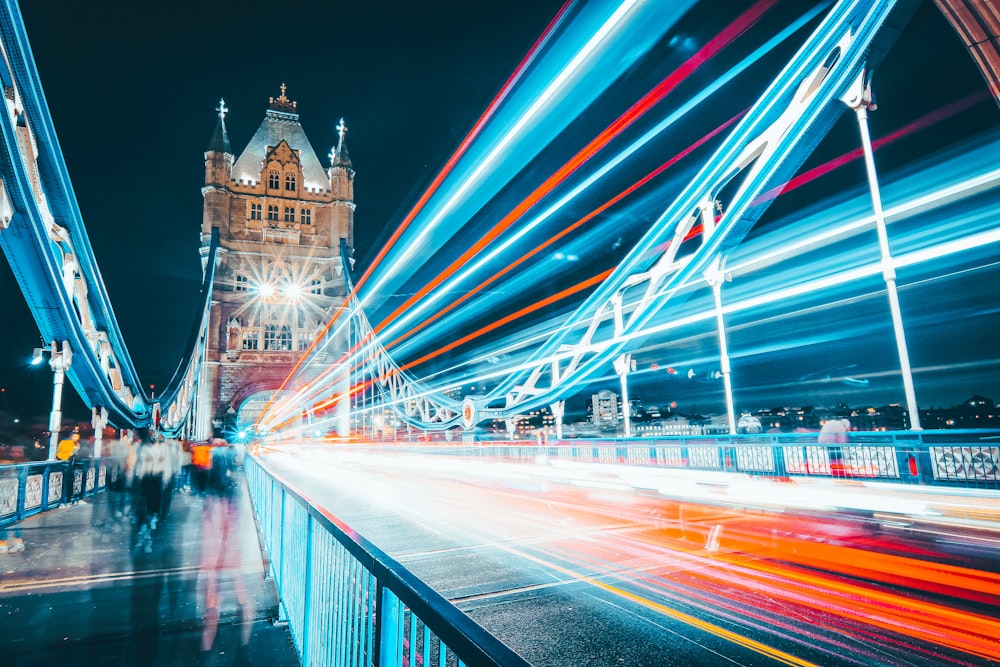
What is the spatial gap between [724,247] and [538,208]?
48774mm

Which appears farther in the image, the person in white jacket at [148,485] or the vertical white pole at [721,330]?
the vertical white pole at [721,330]

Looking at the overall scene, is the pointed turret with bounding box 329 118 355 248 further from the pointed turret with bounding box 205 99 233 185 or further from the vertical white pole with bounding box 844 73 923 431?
the vertical white pole with bounding box 844 73 923 431

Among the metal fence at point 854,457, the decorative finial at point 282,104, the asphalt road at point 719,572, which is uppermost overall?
the decorative finial at point 282,104

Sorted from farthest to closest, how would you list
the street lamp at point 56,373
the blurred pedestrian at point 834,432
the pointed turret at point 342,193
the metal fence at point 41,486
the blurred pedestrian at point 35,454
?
the pointed turret at point 342,193, the blurred pedestrian at point 35,454, the street lamp at point 56,373, the blurred pedestrian at point 834,432, the metal fence at point 41,486

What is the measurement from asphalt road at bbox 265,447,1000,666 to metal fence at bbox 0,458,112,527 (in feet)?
16.4

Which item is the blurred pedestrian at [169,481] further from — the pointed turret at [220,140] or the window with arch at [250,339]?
the pointed turret at [220,140]

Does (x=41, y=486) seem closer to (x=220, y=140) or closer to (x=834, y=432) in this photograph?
(x=834, y=432)

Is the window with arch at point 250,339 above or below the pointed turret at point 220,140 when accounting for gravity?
below

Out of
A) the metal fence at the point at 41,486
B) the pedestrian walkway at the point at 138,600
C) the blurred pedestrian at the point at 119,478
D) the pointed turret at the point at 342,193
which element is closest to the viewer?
the pedestrian walkway at the point at 138,600

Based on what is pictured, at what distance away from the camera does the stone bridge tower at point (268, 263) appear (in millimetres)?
50281

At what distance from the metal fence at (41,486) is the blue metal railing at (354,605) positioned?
22.5 ft

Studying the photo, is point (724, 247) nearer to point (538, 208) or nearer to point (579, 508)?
point (579, 508)

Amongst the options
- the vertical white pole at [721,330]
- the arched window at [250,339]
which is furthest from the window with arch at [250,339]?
the vertical white pole at [721,330]

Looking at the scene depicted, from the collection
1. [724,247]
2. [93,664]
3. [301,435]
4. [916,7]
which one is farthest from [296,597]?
[301,435]
